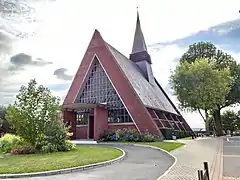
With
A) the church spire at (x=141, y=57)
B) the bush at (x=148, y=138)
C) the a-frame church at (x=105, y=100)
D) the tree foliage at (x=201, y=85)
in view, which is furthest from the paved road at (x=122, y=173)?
the church spire at (x=141, y=57)

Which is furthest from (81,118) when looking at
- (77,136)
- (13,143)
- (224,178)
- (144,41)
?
(224,178)

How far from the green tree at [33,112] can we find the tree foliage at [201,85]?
23.6m

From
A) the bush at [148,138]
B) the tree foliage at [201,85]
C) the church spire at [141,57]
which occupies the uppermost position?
the church spire at [141,57]

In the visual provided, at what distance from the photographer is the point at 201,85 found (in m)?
37.3

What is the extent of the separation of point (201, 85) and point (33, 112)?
25.5 m

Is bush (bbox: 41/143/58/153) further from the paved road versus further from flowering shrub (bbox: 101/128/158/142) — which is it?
flowering shrub (bbox: 101/128/158/142)

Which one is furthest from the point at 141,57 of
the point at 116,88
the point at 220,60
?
the point at 220,60

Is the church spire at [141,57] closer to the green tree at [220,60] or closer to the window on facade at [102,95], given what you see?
the green tree at [220,60]

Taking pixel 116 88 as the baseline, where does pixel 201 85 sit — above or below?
above

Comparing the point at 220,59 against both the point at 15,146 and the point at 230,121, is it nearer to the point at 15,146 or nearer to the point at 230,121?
the point at 230,121

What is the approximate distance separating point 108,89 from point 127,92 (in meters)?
3.12

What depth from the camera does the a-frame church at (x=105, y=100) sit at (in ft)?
93.5

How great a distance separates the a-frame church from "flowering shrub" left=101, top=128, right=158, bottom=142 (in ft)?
2.55

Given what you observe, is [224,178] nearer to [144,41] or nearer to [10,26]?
[10,26]
